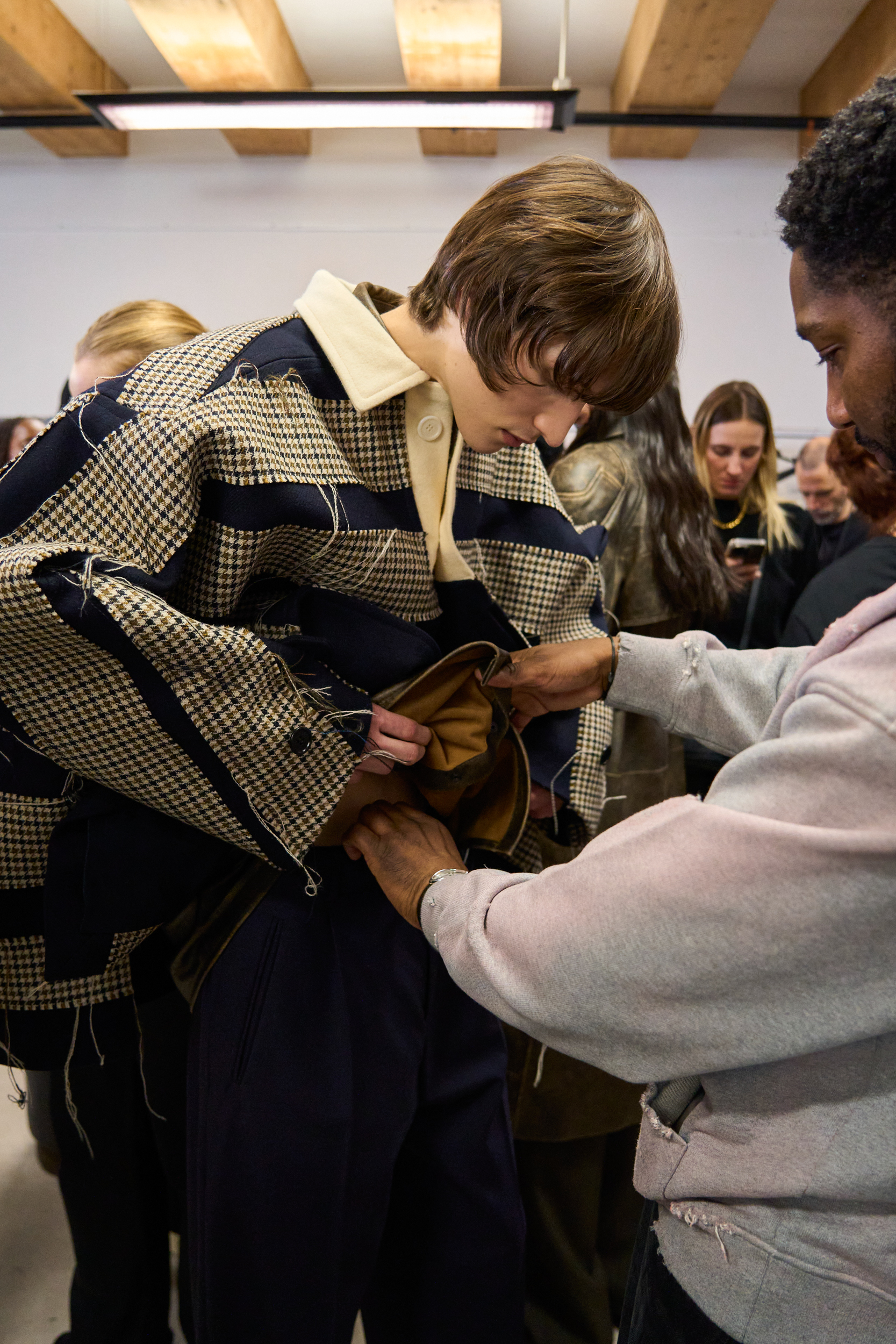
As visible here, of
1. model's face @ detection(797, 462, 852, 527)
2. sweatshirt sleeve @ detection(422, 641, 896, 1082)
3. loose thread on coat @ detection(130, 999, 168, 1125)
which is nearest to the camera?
sweatshirt sleeve @ detection(422, 641, 896, 1082)

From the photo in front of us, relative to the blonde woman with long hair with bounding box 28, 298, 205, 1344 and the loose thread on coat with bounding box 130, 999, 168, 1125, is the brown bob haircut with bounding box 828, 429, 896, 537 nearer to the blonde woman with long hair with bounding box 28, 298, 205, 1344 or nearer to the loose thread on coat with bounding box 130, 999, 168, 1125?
the blonde woman with long hair with bounding box 28, 298, 205, 1344

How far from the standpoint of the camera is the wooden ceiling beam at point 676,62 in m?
3.74

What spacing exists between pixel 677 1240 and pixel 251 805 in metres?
0.62

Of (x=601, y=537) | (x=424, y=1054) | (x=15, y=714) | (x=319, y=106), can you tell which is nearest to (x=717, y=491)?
(x=601, y=537)

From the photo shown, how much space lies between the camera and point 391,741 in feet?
3.95

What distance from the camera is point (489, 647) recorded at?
1.26 m

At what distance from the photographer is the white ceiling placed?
4.32m

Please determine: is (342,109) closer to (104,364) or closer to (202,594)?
(104,364)

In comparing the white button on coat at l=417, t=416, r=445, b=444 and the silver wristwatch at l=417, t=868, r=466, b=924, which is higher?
the white button on coat at l=417, t=416, r=445, b=444

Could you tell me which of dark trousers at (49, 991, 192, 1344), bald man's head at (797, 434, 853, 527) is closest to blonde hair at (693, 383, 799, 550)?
bald man's head at (797, 434, 853, 527)

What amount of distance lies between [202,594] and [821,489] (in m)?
3.53

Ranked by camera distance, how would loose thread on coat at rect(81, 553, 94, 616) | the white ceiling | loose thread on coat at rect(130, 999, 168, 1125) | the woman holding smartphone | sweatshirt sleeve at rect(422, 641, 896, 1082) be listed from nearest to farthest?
1. sweatshirt sleeve at rect(422, 641, 896, 1082)
2. loose thread on coat at rect(81, 553, 94, 616)
3. loose thread on coat at rect(130, 999, 168, 1125)
4. the woman holding smartphone
5. the white ceiling

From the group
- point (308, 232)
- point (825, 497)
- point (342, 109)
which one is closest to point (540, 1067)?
point (825, 497)

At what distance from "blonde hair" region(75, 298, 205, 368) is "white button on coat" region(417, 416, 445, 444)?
0.89 meters
